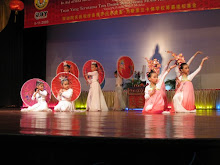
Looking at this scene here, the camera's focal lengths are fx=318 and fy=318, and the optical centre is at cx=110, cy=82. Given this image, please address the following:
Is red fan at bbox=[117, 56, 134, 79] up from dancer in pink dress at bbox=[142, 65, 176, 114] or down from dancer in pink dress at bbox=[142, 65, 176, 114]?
up

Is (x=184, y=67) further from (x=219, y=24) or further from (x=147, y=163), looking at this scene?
(x=147, y=163)

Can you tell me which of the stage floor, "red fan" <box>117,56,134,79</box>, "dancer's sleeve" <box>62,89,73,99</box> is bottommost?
the stage floor

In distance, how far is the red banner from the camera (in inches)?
295

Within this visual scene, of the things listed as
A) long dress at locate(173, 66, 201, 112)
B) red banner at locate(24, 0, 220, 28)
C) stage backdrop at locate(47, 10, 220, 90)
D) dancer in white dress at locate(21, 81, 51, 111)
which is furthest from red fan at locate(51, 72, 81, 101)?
stage backdrop at locate(47, 10, 220, 90)

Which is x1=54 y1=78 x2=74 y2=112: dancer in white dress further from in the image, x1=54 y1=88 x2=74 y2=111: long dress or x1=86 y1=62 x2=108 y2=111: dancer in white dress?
x1=86 y1=62 x2=108 y2=111: dancer in white dress

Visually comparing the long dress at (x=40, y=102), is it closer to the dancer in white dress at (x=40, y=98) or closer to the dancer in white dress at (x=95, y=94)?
the dancer in white dress at (x=40, y=98)

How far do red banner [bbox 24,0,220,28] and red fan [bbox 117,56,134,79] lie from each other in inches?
65.1

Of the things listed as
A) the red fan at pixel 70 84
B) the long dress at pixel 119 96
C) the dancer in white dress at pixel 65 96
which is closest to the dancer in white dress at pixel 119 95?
the long dress at pixel 119 96

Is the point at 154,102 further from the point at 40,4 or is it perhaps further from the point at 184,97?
the point at 40,4

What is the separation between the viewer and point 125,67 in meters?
9.41

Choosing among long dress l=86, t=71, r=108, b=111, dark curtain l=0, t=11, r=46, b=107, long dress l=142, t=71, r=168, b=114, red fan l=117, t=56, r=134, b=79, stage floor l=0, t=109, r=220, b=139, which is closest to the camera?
stage floor l=0, t=109, r=220, b=139

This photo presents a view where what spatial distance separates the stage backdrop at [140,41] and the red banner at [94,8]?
2297 millimetres

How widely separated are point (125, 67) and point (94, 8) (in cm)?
202

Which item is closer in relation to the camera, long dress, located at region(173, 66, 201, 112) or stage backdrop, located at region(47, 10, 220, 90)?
long dress, located at region(173, 66, 201, 112)
